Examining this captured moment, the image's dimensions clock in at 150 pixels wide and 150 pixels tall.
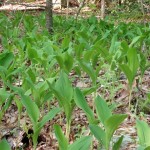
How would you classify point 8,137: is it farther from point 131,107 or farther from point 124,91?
point 124,91

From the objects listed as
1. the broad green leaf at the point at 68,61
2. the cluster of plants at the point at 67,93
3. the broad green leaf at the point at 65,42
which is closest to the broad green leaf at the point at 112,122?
the cluster of plants at the point at 67,93

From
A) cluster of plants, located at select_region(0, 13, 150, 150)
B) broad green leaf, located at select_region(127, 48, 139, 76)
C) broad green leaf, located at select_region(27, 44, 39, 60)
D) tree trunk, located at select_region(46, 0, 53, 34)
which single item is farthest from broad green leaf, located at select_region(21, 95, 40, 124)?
tree trunk, located at select_region(46, 0, 53, 34)

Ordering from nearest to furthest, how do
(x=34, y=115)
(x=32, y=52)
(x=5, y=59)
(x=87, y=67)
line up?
(x=34, y=115) → (x=87, y=67) → (x=5, y=59) → (x=32, y=52)

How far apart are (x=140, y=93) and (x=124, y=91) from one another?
14 cm

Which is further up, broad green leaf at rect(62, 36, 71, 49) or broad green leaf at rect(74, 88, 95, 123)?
broad green leaf at rect(74, 88, 95, 123)

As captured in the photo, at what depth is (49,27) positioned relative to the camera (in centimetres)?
738

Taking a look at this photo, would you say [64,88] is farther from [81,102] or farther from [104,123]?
[104,123]

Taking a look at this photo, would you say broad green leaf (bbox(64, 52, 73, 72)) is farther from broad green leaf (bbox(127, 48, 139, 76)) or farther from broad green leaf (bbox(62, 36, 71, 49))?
broad green leaf (bbox(62, 36, 71, 49))

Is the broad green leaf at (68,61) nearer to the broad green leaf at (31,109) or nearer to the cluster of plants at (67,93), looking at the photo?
the cluster of plants at (67,93)

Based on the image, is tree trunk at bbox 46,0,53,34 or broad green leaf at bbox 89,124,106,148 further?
tree trunk at bbox 46,0,53,34

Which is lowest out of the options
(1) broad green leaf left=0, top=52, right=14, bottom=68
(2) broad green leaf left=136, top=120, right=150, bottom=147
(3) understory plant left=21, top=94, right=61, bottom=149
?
(3) understory plant left=21, top=94, right=61, bottom=149

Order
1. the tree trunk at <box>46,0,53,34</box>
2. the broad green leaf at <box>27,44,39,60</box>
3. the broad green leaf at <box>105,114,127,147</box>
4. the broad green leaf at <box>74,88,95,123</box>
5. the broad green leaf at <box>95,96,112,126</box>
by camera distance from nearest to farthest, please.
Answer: the broad green leaf at <box>105,114,127,147</box>
the broad green leaf at <box>95,96,112,126</box>
the broad green leaf at <box>74,88,95,123</box>
the broad green leaf at <box>27,44,39,60</box>
the tree trunk at <box>46,0,53,34</box>

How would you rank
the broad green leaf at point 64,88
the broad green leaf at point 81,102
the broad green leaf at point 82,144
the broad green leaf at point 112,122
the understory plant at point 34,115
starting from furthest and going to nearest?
1. the broad green leaf at point 64,88
2. the understory plant at point 34,115
3. the broad green leaf at point 81,102
4. the broad green leaf at point 112,122
5. the broad green leaf at point 82,144

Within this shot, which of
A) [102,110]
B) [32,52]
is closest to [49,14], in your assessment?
[32,52]
